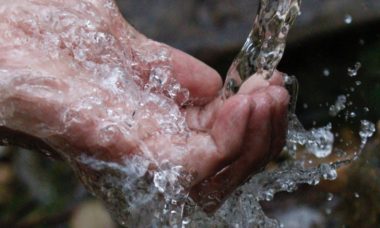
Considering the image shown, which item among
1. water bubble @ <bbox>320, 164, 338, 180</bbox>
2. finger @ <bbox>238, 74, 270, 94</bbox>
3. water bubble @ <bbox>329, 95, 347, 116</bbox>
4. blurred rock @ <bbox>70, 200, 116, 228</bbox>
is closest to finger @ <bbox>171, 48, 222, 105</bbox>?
finger @ <bbox>238, 74, 270, 94</bbox>

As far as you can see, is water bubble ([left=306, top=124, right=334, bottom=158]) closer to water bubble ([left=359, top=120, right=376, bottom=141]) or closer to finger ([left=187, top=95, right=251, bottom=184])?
water bubble ([left=359, top=120, right=376, bottom=141])

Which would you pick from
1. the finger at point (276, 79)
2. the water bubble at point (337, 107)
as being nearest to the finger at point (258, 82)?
the finger at point (276, 79)

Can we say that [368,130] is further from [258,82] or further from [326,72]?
[258,82]

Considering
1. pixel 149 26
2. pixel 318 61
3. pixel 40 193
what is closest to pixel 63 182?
pixel 40 193

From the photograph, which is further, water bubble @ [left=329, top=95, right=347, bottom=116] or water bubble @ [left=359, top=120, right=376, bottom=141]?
water bubble @ [left=329, top=95, right=347, bottom=116]

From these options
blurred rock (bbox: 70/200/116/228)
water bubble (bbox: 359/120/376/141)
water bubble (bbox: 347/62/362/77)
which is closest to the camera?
water bubble (bbox: 359/120/376/141)

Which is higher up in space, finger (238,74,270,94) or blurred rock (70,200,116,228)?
finger (238,74,270,94)

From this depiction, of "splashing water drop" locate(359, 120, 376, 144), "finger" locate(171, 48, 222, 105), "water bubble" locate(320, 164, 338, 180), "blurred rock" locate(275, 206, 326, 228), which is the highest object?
"finger" locate(171, 48, 222, 105)
